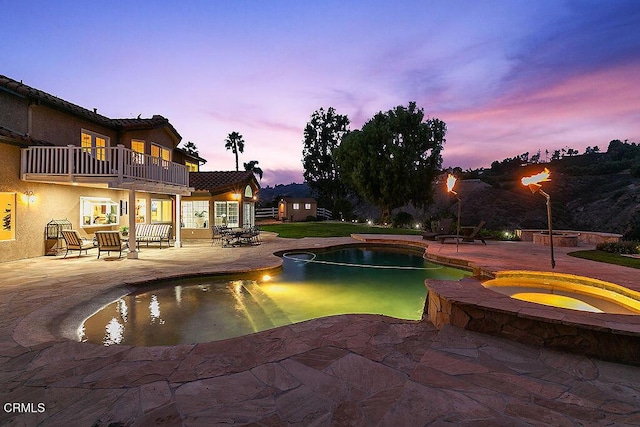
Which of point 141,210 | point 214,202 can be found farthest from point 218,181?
point 141,210

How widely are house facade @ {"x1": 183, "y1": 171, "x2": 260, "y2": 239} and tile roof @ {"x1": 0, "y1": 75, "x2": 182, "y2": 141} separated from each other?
3.34 meters

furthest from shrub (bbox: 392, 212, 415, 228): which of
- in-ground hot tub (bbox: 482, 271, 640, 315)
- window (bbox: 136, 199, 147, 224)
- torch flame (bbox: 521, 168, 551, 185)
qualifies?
torch flame (bbox: 521, 168, 551, 185)

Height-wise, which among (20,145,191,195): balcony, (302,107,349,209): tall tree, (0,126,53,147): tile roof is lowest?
(20,145,191,195): balcony

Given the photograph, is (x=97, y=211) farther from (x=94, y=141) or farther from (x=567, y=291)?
(x=567, y=291)

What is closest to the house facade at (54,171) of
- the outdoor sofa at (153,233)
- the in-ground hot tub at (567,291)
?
the outdoor sofa at (153,233)

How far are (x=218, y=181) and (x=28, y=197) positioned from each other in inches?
368

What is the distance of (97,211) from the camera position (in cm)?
1431

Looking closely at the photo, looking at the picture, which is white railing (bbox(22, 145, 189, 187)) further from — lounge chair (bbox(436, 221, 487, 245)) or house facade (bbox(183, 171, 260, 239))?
lounge chair (bbox(436, 221, 487, 245))

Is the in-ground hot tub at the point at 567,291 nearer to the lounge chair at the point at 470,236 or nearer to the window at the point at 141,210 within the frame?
the lounge chair at the point at 470,236

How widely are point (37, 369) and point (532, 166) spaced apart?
5743cm

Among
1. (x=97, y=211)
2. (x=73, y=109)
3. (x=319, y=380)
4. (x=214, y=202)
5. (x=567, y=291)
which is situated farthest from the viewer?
(x=214, y=202)

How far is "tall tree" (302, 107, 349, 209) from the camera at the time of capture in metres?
44.3

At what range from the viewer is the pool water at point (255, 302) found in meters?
5.29

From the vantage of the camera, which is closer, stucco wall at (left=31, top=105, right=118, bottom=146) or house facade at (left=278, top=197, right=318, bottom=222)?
stucco wall at (left=31, top=105, right=118, bottom=146)
